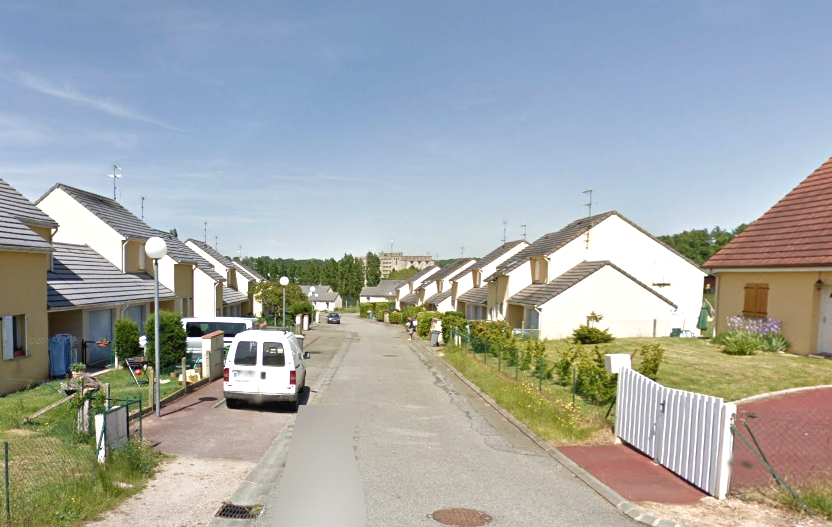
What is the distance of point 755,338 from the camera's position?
17.8 m

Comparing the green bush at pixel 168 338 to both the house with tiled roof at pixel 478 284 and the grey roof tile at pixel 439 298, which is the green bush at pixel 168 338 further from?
the grey roof tile at pixel 439 298

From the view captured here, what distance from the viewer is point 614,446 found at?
9.52 m

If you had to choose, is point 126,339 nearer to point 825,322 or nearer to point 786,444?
point 786,444

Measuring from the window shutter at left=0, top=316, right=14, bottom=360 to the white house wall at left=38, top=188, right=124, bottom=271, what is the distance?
10223 millimetres

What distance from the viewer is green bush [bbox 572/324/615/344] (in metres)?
22.8

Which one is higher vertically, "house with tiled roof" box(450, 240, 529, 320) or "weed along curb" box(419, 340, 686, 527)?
"house with tiled roof" box(450, 240, 529, 320)

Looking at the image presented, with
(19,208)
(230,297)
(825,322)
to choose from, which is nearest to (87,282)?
(19,208)

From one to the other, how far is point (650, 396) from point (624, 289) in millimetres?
19190

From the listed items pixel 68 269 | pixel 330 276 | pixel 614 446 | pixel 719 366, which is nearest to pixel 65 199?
pixel 68 269

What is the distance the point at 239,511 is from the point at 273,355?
224 inches

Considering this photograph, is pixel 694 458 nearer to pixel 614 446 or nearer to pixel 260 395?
pixel 614 446

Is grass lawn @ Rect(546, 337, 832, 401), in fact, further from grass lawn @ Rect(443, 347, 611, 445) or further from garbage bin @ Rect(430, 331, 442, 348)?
garbage bin @ Rect(430, 331, 442, 348)

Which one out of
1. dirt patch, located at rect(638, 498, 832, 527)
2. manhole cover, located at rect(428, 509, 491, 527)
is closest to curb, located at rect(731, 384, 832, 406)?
dirt patch, located at rect(638, 498, 832, 527)

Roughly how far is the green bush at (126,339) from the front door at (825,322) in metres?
21.9
